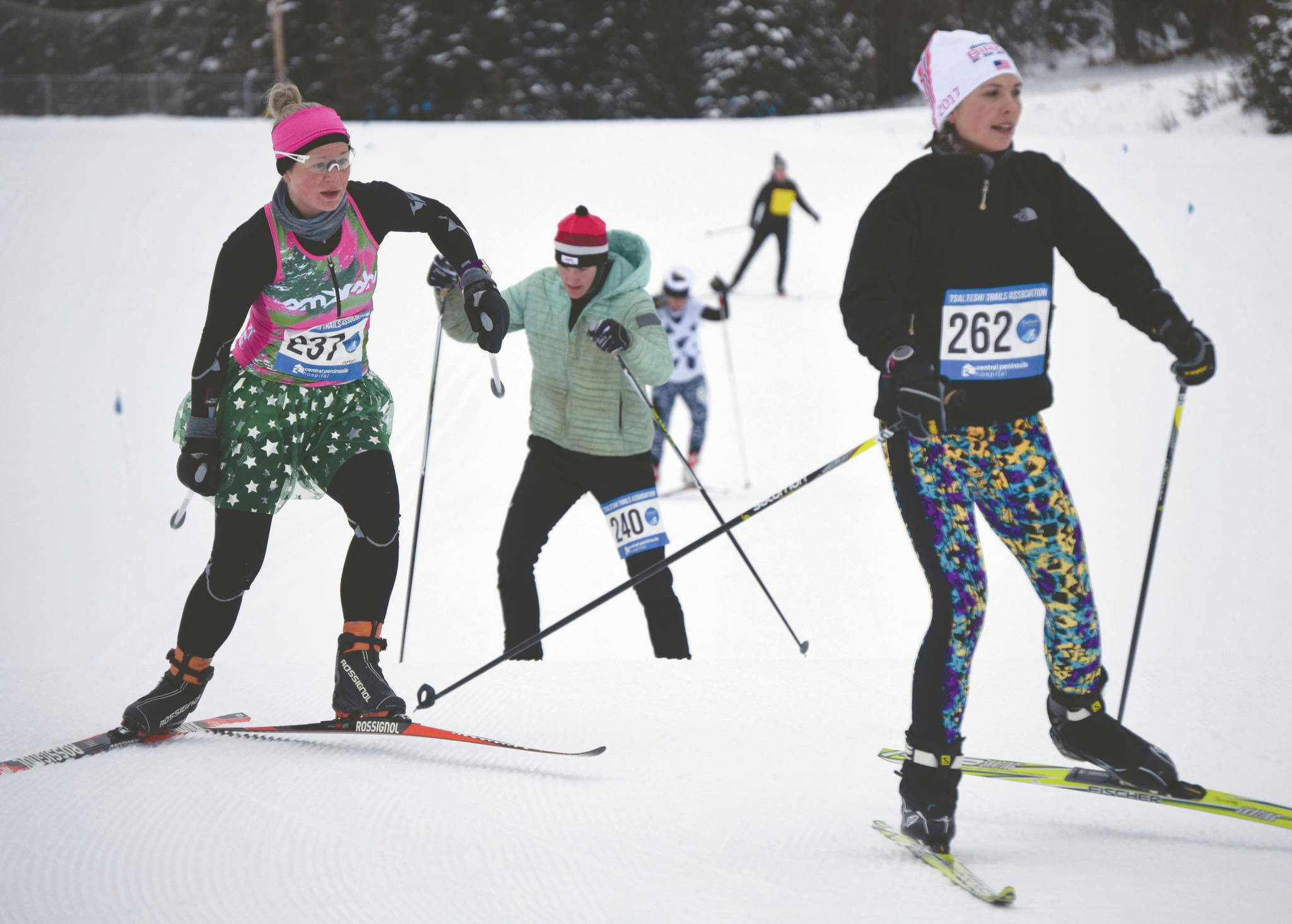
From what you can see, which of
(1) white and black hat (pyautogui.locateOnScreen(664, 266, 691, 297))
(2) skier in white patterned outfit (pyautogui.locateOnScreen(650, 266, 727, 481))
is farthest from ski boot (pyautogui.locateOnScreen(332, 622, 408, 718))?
(1) white and black hat (pyautogui.locateOnScreen(664, 266, 691, 297))

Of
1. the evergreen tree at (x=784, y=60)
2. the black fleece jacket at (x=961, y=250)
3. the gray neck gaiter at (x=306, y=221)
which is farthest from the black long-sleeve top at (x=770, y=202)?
the evergreen tree at (x=784, y=60)

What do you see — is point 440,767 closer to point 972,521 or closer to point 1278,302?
point 972,521

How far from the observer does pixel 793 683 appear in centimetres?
372

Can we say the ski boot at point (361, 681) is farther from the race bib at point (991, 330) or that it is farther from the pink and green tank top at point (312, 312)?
the race bib at point (991, 330)

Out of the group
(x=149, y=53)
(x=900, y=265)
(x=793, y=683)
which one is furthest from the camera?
(x=149, y=53)

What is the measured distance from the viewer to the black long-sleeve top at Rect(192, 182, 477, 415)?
2951 millimetres

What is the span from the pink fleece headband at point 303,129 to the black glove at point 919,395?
1.58 meters

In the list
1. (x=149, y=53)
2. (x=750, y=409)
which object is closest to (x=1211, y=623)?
(x=750, y=409)

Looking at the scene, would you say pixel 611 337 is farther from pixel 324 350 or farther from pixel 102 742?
pixel 102 742

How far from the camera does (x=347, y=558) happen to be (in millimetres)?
3262

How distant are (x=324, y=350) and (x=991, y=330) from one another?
5.71 ft

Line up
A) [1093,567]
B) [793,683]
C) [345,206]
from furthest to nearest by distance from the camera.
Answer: [1093,567] → [793,683] → [345,206]

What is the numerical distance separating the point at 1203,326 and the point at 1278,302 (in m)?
1.19

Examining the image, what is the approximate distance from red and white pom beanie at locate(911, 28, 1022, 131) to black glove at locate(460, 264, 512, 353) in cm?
131
